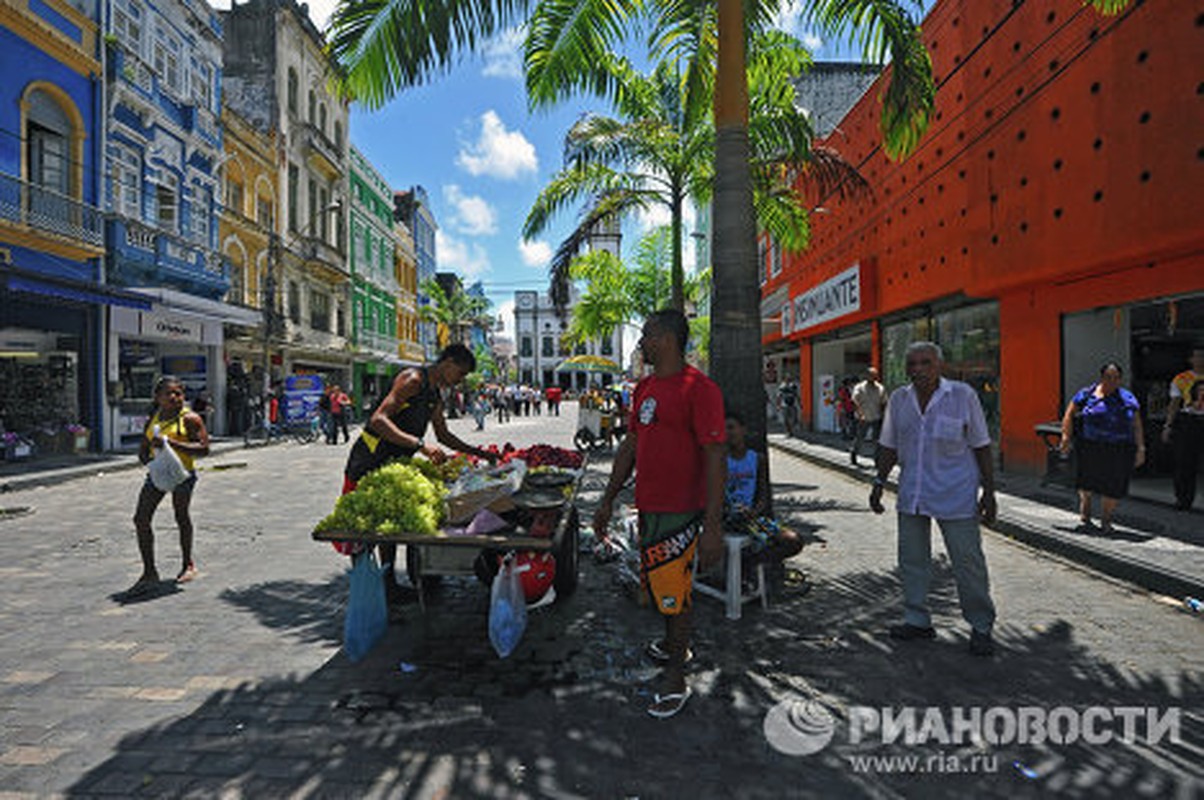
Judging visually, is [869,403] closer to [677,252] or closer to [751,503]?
[677,252]

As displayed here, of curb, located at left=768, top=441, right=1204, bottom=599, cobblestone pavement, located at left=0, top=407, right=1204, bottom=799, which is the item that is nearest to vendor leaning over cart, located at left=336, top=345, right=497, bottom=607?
cobblestone pavement, located at left=0, top=407, right=1204, bottom=799

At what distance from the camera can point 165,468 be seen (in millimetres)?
4836

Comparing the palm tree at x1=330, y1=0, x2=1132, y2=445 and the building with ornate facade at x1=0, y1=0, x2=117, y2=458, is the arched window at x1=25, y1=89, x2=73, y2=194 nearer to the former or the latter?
the building with ornate facade at x1=0, y1=0, x2=117, y2=458

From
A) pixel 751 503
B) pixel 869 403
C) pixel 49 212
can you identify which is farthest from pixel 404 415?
pixel 49 212

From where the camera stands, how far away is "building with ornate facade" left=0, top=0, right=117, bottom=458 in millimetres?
13141

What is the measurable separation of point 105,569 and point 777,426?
73.5 ft

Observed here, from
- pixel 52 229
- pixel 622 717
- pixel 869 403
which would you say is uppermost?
pixel 52 229

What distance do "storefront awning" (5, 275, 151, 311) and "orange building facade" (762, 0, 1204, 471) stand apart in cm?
1665

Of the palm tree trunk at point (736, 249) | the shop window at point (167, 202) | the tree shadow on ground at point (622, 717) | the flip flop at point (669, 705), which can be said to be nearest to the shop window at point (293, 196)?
the shop window at point (167, 202)

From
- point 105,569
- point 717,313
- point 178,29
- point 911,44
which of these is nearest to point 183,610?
point 105,569

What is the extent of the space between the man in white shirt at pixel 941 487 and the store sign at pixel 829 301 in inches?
454

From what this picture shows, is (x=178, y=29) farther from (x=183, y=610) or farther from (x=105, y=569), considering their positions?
(x=183, y=610)

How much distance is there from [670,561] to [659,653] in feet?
2.94

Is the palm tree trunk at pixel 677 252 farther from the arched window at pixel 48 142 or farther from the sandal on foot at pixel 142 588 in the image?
the arched window at pixel 48 142
